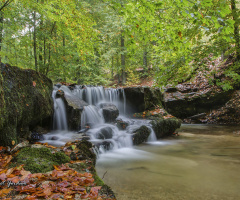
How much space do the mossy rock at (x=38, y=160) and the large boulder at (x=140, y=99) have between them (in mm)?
7083

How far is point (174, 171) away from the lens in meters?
3.58

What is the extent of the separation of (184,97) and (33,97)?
10.0 m

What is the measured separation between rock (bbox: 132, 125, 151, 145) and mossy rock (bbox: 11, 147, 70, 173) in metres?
3.80

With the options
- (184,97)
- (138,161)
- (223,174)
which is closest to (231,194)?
(223,174)

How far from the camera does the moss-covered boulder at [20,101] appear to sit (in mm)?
3268

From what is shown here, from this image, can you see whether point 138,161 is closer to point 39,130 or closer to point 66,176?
point 66,176

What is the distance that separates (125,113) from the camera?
383 inches

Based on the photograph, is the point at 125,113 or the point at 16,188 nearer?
the point at 16,188

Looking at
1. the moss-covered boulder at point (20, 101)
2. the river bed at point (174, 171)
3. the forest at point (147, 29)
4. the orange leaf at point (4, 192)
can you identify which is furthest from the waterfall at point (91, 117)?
the orange leaf at point (4, 192)

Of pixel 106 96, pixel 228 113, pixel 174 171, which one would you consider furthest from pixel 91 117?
pixel 228 113

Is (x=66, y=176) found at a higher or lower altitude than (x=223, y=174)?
higher

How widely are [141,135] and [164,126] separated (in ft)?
5.51

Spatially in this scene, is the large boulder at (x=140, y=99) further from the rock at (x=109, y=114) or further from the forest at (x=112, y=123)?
the rock at (x=109, y=114)

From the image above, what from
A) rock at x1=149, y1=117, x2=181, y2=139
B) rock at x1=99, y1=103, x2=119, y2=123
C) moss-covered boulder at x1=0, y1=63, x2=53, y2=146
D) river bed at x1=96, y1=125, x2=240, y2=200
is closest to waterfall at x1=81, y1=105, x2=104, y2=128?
rock at x1=99, y1=103, x2=119, y2=123
